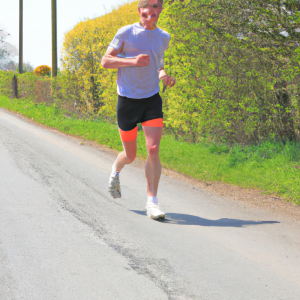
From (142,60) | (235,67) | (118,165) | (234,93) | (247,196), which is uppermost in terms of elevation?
(235,67)

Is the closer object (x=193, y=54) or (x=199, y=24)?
(x=199, y=24)

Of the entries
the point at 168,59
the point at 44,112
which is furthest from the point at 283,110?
the point at 44,112

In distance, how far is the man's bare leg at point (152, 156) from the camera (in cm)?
427

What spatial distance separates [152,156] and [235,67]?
4819 mm

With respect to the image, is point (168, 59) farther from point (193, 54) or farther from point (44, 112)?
point (44, 112)

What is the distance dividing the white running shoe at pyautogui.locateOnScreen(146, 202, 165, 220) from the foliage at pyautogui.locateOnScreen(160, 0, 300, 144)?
15.2ft

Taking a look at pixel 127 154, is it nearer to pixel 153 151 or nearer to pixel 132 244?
pixel 153 151

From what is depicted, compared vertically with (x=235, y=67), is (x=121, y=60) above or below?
below

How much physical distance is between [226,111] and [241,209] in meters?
4.05

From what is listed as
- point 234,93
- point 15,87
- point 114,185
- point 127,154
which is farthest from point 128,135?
point 15,87

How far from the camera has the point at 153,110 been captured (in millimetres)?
4230

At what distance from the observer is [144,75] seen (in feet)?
13.5

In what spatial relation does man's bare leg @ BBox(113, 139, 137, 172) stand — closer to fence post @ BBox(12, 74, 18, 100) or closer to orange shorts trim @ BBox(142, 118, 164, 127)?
orange shorts trim @ BBox(142, 118, 164, 127)

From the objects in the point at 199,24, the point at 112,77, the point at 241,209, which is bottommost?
the point at 241,209
